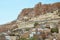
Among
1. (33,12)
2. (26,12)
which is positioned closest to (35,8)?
(33,12)

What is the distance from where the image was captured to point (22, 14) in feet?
296

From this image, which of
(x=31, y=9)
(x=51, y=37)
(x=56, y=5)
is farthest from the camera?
(x=31, y=9)

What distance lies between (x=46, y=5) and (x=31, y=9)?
727 cm

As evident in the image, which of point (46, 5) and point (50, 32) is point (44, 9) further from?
point (50, 32)

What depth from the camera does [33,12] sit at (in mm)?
84562

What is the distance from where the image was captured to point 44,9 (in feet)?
263

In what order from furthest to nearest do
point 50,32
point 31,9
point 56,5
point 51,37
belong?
1. point 31,9
2. point 56,5
3. point 50,32
4. point 51,37

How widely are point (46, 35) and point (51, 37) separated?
140cm

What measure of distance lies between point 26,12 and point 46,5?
35.0 feet

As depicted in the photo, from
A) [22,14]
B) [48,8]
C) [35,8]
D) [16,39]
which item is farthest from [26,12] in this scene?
[16,39]

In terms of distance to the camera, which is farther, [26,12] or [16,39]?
[26,12]

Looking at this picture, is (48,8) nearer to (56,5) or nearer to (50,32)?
(56,5)

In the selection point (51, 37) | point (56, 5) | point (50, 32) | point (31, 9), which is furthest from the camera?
point (31, 9)

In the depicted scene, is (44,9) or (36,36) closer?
(36,36)
